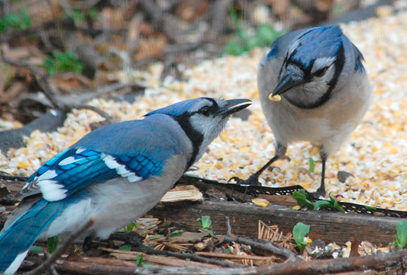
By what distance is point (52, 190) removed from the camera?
2121mm

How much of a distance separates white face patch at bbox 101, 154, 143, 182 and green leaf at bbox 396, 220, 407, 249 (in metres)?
1.08

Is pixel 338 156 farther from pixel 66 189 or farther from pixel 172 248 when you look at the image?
pixel 66 189

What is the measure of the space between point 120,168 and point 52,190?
28 cm

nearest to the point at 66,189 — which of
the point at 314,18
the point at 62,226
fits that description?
the point at 62,226

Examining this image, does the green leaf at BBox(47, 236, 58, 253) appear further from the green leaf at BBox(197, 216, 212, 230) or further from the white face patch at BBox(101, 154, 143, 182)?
the green leaf at BBox(197, 216, 212, 230)

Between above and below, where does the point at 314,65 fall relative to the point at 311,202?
above

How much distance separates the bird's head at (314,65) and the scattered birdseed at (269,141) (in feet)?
1.89

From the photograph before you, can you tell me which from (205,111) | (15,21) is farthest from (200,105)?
(15,21)

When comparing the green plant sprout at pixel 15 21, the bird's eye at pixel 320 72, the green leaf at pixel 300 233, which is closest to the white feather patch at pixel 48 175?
the green leaf at pixel 300 233

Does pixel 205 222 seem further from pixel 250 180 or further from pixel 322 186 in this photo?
pixel 322 186

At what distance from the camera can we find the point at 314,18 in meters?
6.12

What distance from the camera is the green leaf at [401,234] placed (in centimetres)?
224

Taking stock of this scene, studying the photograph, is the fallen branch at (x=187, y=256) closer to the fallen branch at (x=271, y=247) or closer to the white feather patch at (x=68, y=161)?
the fallen branch at (x=271, y=247)

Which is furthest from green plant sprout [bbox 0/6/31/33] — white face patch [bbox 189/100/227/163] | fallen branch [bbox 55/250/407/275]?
fallen branch [bbox 55/250/407/275]
